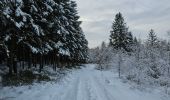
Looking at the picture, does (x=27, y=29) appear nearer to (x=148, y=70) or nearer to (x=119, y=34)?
(x=148, y=70)

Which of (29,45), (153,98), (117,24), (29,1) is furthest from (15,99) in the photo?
(117,24)

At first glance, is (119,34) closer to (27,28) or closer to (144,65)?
(144,65)

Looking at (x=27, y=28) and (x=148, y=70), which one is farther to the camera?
(x=148, y=70)

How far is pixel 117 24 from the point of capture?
6912 cm

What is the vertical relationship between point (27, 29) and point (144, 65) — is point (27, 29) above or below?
above

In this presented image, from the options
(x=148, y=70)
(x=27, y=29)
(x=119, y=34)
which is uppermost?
(x=119, y=34)

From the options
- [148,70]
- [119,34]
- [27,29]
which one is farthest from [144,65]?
[119,34]

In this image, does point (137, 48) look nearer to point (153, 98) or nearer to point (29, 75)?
point (29, 75)

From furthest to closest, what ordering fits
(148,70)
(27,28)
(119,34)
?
(119,34)
(148,70)
(27,28)

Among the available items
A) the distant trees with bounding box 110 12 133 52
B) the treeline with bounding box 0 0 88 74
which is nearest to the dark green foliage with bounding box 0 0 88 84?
the treeline with bounding box 0 0 88 74

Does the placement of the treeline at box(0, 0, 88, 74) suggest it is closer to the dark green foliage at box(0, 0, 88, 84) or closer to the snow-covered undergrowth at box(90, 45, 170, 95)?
the dark green foliage at box(0, 0, 88, 84)

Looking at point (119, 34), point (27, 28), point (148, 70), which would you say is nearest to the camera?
point (27, 28)

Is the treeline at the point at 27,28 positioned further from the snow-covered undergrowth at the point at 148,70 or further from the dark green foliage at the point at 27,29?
the snow-covered undergrowth at the point at 148,70

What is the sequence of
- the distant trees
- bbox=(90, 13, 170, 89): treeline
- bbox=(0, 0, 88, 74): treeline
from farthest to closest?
the distant trees
bbox=(90, 13, 170, 89): treeline
bbox=(0, 0, 88, 74): treeline
